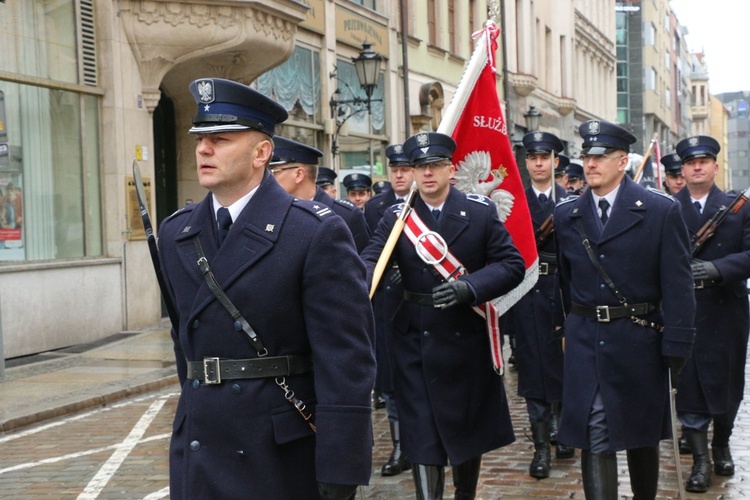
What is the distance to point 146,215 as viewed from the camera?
3656 millimetres

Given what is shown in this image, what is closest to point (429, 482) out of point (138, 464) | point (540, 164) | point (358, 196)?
point (138, 464)

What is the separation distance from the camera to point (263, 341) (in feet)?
11.6

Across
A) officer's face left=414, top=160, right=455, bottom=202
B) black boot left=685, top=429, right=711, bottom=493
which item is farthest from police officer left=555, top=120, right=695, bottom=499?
black boot left=685, top=429, right=711, bottom=493

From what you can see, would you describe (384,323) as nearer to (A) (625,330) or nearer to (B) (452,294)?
(B) (452,294)

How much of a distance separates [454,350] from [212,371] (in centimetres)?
261

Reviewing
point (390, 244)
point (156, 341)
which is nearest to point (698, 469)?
point (390, 244)

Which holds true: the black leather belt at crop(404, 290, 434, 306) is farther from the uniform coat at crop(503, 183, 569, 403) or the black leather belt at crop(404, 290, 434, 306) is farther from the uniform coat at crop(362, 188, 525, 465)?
the uniform coat at crop(503, 183, 569, 403)

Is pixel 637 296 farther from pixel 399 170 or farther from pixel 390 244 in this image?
pixel 399 170

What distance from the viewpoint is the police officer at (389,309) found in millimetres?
7133

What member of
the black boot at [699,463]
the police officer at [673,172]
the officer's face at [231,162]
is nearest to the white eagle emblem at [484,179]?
the black boot at [699,463]

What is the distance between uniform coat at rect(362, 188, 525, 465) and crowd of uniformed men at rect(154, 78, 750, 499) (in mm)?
11

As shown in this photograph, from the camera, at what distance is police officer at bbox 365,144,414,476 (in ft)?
23.4

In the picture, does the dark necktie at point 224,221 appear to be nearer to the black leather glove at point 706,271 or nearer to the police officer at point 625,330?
the police officer at point 625,330

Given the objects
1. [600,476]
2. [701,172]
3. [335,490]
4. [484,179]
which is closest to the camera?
[335,490]
